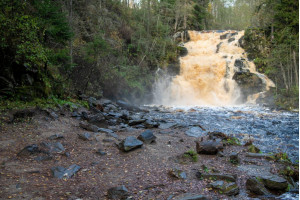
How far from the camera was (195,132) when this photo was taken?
8836 mm

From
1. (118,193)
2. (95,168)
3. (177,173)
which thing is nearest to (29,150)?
(95,168)

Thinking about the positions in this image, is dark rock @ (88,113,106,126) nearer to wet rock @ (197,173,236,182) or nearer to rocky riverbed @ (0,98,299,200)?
rocky riverbed @ (0,98,299,200)

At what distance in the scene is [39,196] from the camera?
329 cm

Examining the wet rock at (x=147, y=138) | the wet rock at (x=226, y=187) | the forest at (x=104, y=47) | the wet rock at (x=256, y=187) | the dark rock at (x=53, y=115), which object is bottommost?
the wet rock at (x=256, y=187)

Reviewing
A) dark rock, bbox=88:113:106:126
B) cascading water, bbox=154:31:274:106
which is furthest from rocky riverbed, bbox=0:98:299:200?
cascading water, bbox=154:31:274:106

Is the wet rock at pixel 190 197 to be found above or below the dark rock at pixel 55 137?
below

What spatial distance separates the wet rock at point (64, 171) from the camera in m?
4.10

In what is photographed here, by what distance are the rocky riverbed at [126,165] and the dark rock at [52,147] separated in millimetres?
22

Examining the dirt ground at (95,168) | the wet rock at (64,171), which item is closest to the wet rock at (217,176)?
the dirt ground at (95,168)

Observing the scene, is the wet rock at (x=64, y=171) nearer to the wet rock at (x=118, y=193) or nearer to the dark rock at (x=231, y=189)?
the wet rock at (x=118, y=193)

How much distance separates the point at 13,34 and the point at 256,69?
70.7 feet

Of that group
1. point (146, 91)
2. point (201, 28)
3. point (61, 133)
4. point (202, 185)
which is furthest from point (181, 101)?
point (201, 28)

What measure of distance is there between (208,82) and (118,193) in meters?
19.7

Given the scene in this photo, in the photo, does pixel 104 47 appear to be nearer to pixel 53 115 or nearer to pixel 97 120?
pixel 97 120
